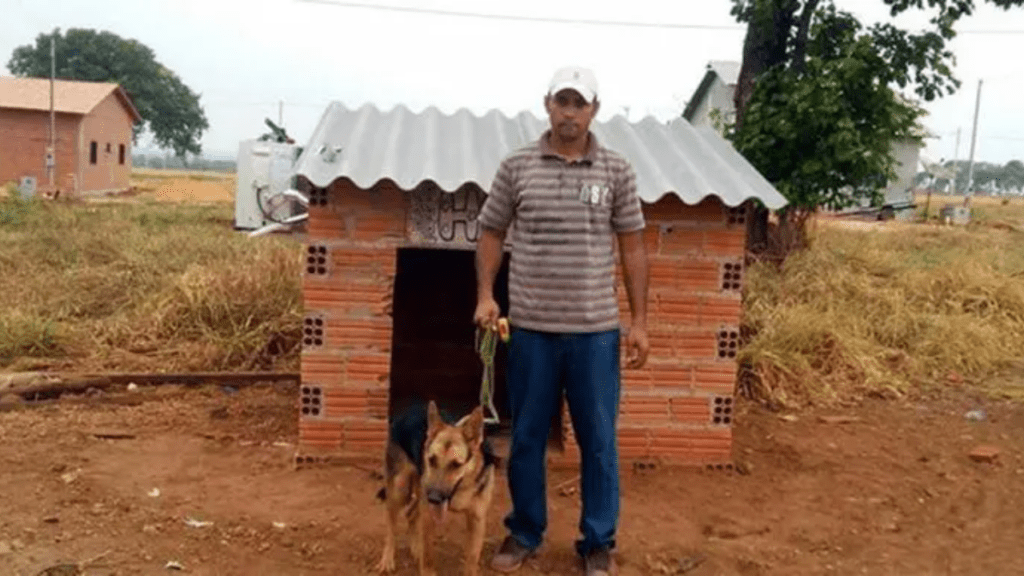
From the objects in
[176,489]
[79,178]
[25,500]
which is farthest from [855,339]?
[79,178]

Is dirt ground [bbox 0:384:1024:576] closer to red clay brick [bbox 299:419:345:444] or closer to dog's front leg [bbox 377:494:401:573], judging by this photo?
dog's front leg [bbox 377:494:401:573]

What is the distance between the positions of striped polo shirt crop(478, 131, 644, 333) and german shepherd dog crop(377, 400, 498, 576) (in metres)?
0.53

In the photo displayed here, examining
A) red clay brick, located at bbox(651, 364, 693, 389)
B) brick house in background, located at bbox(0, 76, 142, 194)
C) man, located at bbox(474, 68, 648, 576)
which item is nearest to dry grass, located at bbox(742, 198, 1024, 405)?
red clay brick, located at bbox(651, 364, 693, 389)

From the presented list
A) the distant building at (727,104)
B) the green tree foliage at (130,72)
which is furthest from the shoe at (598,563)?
the green tree foliage at (130,72)

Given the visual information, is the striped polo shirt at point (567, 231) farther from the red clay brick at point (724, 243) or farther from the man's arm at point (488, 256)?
the red clay brick at point (724, 243)

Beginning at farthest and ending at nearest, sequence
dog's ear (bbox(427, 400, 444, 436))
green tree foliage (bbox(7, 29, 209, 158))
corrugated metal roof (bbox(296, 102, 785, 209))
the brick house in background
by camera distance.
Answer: green tree foliage (bbox(7, 29, 209, 158)) → the brick house in background → corrugated metal roof (bbox(296, 102, 785, 209)) → dog's ear (bbox(427, 400, 444, 436))

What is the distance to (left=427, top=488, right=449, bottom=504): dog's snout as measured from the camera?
136 inches

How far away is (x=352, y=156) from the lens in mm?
5117

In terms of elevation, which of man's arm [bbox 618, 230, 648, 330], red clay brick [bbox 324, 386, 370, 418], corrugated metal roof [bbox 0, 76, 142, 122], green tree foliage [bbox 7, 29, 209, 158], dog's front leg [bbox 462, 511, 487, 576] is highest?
green tree foliage [bbox 7, 29, 209, 158]

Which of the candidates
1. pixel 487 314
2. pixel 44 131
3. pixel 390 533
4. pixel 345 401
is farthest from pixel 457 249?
pixel 44 131

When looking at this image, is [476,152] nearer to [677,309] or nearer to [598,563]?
[677,309]

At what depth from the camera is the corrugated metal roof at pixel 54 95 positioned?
1223 inches

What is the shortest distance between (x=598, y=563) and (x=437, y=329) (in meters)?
4.19

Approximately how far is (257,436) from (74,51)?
61487 millimetres
